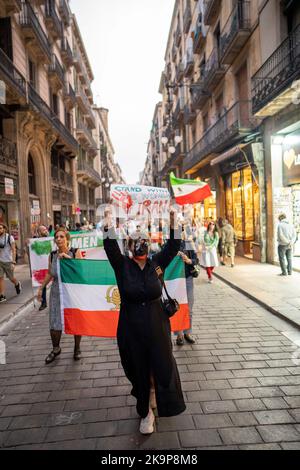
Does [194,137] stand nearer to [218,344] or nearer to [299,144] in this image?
[299,144]

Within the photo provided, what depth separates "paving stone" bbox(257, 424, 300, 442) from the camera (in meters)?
2.78

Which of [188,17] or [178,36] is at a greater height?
[178,36]

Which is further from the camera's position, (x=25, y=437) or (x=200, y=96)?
(x=200, y=96)

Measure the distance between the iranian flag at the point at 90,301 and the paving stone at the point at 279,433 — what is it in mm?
1822

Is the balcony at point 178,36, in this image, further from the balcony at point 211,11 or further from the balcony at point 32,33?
the balcony at point 32,33

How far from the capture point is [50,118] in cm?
2003

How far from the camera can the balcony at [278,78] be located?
9102 millimetres

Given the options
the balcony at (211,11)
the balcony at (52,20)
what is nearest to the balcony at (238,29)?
the balcony at (211,11)

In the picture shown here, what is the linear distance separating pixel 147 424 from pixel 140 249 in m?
1.60

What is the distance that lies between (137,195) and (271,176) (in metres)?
5.14

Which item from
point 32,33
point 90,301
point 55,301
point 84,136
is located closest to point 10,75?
point 32,33

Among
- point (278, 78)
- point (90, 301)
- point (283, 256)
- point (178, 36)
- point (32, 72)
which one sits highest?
point (178, 36)

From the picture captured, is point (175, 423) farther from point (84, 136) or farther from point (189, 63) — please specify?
point (84, 136)

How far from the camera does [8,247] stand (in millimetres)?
7926
